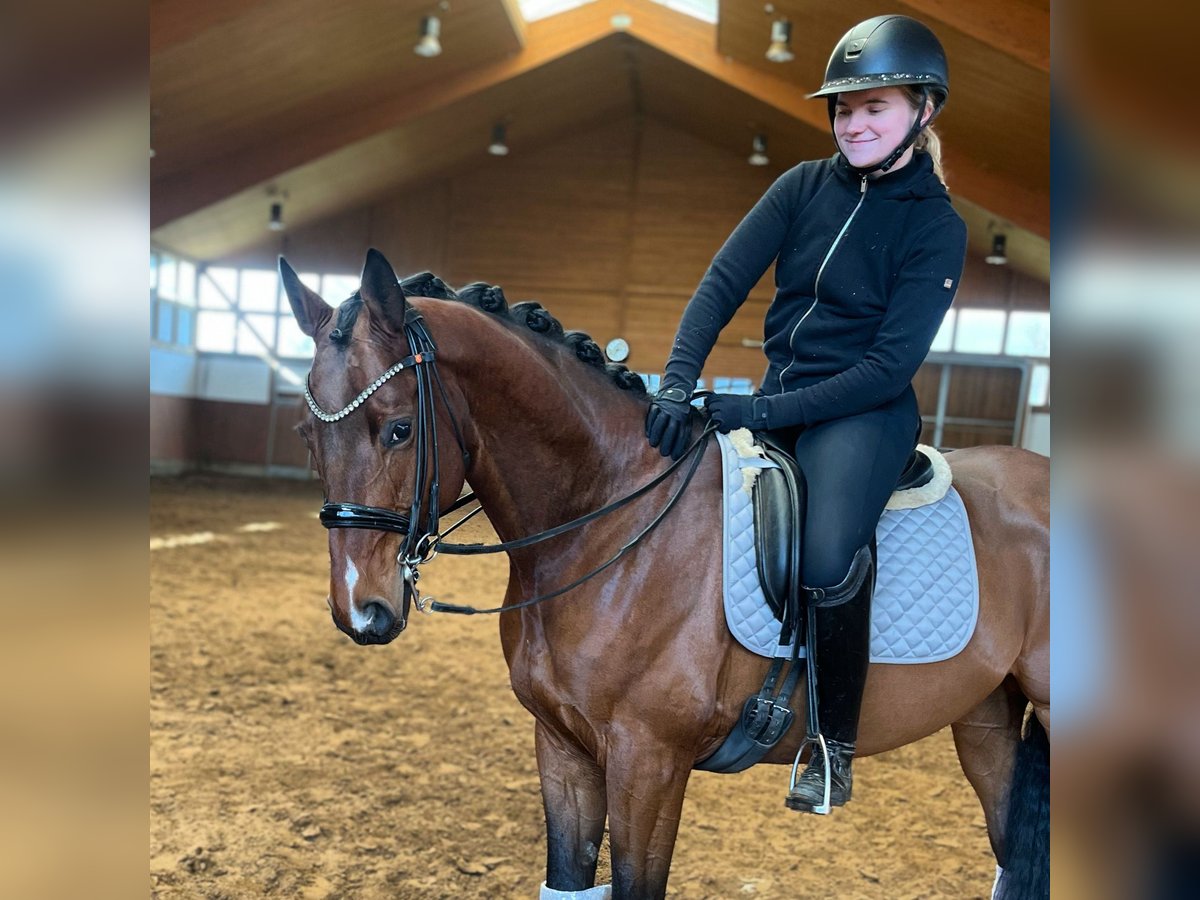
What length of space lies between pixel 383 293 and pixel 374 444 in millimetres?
277

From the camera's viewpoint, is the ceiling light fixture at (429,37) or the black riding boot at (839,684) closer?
the black riding boot at (839,684)

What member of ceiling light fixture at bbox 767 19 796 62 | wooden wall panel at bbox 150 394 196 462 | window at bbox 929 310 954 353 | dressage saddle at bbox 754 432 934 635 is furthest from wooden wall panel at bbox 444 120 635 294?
dressage saddle at bbox 754 432 934 635

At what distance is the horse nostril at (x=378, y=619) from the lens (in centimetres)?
154

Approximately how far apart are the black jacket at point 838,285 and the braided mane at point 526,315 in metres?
0.11

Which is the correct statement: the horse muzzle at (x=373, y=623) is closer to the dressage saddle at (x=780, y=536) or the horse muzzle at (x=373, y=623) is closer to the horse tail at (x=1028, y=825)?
the dressage saddle at (x=780, y=536)

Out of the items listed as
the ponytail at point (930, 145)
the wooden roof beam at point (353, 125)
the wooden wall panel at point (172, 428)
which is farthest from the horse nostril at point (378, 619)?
the wooden wall panel at point (172, 428)

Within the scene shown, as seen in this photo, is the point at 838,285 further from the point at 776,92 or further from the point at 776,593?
the point at 776,92

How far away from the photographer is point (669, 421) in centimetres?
185

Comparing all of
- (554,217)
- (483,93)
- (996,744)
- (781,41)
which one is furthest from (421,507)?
(554,217)

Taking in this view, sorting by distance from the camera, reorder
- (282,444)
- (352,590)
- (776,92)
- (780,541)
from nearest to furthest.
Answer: (352,590), (780,541), (776,92), (282,444)

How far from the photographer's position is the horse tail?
7.55ft

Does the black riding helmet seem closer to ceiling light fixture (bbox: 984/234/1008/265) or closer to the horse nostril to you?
the horse nostril
